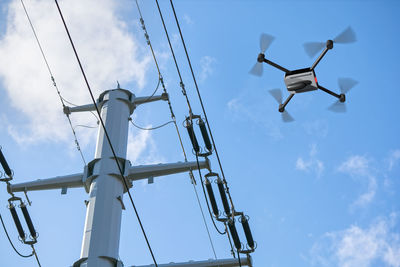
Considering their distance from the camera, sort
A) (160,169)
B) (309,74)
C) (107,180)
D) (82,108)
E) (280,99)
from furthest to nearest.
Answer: (82,108), (280,99), (160,169), (107,180), (309,74)

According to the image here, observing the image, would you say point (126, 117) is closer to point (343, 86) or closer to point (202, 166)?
point (202, 166)

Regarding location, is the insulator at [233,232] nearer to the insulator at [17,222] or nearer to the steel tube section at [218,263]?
the steel tube section at [218,263]

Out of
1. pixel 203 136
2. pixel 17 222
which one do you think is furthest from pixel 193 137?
Answer: pixel 17 222

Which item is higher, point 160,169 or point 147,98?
point 147,98

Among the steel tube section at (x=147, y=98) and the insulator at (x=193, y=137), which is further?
the steel tube section at (x=147, y=98)

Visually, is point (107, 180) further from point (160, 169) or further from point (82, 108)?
point (82, 108)

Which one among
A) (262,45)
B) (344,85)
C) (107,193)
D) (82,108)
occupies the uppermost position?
(82,108)

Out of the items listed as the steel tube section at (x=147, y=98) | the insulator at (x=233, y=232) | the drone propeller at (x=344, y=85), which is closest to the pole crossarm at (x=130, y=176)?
the insulator at (x=233, y=232)

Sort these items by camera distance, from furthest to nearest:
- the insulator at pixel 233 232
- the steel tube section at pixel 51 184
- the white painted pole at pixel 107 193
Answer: the insulator at pixel 233 232, the steel tube section at pixel 51 184, the white painted pole at pixel 107 193
